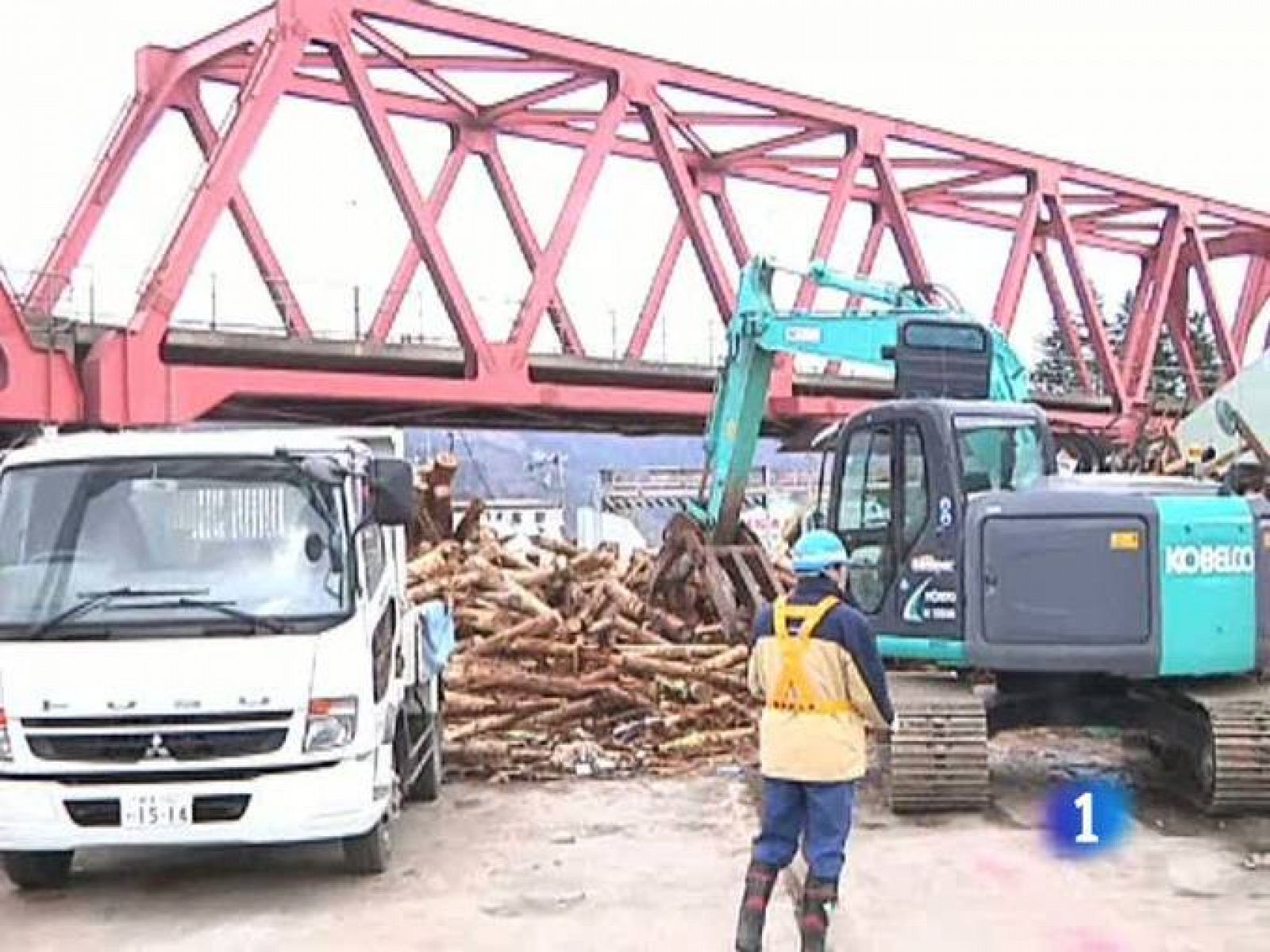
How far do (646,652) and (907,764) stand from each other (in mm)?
5031

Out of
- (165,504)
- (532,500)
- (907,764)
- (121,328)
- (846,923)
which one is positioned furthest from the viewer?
(532,500)

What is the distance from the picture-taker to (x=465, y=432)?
32594mm

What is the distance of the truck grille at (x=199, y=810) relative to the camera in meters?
7.80

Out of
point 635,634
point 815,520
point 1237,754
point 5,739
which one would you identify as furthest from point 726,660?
point 5,739

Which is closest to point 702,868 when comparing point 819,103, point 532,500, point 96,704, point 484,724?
point 96,704

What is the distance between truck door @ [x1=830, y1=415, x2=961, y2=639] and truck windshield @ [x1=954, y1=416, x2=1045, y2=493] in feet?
0.72

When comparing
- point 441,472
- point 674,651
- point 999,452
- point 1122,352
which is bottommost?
point 674,651

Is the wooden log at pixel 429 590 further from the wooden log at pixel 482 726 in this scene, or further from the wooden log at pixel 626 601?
the wooden log at pixel 482 726

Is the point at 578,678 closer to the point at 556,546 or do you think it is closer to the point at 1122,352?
the point at 556,546

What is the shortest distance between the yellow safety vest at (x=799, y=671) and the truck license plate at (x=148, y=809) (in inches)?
113

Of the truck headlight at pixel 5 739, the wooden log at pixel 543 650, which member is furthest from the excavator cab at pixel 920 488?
the truck headlight at pixel 5 739

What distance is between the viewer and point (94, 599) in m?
8.22

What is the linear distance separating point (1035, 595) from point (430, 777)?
3.98 metres

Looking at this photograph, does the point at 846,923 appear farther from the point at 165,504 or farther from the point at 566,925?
the point at 165,504
